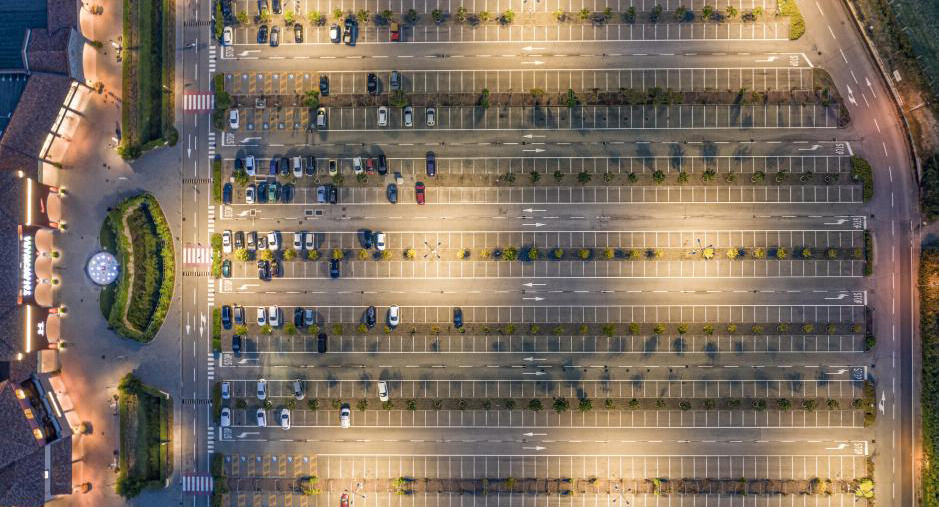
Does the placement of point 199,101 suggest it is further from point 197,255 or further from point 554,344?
point 554,344

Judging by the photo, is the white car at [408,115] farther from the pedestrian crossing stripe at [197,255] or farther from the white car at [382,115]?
the pedestrian crossing stripe at [197,255]

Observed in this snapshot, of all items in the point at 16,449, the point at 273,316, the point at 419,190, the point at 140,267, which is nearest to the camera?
the point at 16,449

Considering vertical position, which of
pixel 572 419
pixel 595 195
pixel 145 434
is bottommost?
pixel 145 434

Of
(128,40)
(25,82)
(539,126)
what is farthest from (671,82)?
(25,82)

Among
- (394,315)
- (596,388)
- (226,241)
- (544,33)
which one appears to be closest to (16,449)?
(226,241)

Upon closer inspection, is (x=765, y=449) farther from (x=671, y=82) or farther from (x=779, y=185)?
(x=671, y=82)

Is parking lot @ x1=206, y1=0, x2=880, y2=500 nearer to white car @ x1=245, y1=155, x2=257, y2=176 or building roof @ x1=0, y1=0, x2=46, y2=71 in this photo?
white car @ x1=245, y1=155, x2=257, y2=176
